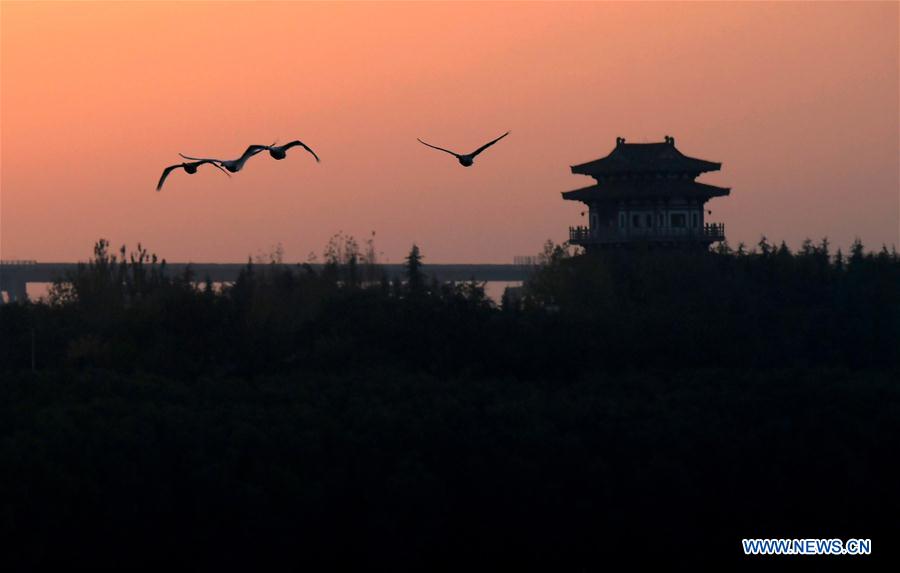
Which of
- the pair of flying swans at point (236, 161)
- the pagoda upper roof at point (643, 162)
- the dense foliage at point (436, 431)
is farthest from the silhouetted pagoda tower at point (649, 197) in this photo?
the pair of flying swans at point (236, 161)

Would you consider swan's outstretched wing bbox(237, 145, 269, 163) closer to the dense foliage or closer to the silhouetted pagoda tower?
the dense foliage

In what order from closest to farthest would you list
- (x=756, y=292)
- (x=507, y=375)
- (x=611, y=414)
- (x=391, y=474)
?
(x=391, y=474), (x=611, y=414), (x=507, y=375), (x=756, y=292)

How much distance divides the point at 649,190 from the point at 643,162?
152 cm

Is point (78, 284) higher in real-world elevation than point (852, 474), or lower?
higher

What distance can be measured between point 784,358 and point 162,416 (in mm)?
27882

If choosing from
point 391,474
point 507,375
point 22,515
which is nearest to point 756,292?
point 507,375

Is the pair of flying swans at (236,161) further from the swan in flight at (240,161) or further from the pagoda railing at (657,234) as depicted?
the pagoda railing at (657,234)

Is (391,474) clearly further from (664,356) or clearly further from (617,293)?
(617,293)

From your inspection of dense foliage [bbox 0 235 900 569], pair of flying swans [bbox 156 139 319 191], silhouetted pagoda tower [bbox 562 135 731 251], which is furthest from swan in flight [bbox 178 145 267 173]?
silhouetted pagoda tower [bbox 562 135 731 251]

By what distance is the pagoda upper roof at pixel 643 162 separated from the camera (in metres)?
77.9

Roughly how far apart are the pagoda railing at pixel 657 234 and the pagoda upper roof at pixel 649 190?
1503mm

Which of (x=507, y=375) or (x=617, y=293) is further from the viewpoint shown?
(x=617, y=293)

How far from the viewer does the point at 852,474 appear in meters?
46.5

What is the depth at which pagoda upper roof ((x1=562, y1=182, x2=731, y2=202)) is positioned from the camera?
7738 cm
